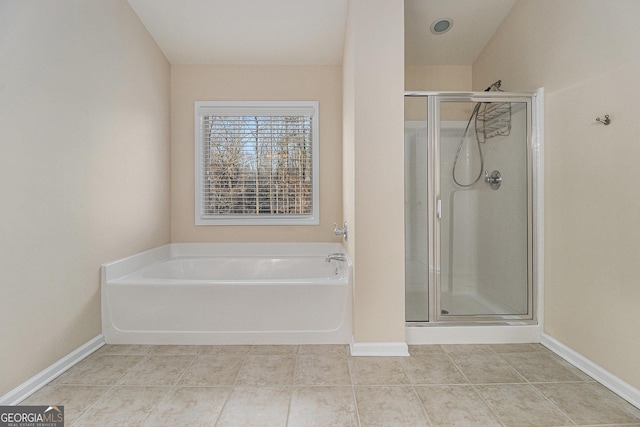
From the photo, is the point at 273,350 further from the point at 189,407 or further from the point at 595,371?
the point at 595,371

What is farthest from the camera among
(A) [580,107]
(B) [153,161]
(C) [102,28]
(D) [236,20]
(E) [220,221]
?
(E) [220,221]

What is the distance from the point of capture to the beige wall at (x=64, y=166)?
158 centimetres

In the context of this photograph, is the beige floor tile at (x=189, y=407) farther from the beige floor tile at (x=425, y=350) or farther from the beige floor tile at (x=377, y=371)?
the beige floor tile at (x=425, y=350)

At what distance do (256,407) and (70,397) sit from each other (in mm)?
927

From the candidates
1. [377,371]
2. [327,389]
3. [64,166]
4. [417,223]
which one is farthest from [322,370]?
[64,166]

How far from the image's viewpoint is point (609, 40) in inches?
68.0

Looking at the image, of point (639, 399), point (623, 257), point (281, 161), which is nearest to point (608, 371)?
point (639, 399)

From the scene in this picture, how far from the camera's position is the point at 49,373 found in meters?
1.77

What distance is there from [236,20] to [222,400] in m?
2.67

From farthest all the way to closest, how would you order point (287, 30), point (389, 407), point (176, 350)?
point (287, 30)
point (176, 350)
point (389, 407)

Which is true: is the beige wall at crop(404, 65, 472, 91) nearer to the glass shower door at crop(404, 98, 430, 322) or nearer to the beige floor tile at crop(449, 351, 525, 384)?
the glass shower door at crop(404, 98, 430, 322)

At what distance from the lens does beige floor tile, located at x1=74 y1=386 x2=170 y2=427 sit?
4.74 feet

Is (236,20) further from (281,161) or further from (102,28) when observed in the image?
(281,161)

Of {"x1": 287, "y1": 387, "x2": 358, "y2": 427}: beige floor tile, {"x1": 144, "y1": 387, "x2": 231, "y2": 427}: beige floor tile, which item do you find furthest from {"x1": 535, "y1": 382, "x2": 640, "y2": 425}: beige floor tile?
{"x1": 144, "y1": 387, "x2": 231, "y2": 427}: beige floor tile
